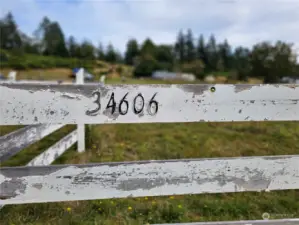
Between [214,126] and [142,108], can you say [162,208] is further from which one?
[214,126]

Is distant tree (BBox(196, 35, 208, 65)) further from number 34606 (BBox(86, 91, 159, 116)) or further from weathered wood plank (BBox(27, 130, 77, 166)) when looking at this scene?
number 34606 (BBox(86, 91, 159, 116))

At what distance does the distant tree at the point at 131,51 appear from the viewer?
85938 mm

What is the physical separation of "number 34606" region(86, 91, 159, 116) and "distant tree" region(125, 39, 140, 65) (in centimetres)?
8534

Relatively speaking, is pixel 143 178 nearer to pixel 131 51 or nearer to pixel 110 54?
pixel 110 54

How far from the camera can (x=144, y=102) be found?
5.32 ft

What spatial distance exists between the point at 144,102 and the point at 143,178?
0.48 meters

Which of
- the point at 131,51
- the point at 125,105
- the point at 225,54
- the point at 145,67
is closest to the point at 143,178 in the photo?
the point at 125,105

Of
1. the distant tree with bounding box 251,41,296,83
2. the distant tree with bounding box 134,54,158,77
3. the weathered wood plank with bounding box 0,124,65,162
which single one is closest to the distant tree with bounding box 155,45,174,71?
the distant tree with bounding box 134,54,158,77

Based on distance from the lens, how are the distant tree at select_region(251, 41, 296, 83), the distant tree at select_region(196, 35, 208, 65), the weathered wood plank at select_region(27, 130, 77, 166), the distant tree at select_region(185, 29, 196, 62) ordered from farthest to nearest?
the distant tree at select_region(185, 29, 196, 62)
the distant tree at select_region(196, 35, 208, 65)
the distant tree at select_region(251, 41, 296, 83)
the weathered wood plank at select_region(27, 130, 77, 166)

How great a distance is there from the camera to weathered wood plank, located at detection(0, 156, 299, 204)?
1.61m

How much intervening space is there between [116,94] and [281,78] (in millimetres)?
23539

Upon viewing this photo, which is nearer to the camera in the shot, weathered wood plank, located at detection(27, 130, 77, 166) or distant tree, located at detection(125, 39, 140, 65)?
weathered wood plank, located at detection(27, 130, 77, 166)

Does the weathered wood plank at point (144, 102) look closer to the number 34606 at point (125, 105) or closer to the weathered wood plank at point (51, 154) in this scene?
the number 34606 at point (125, 105)

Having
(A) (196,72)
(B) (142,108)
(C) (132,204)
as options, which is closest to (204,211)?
(C) (132,204)
